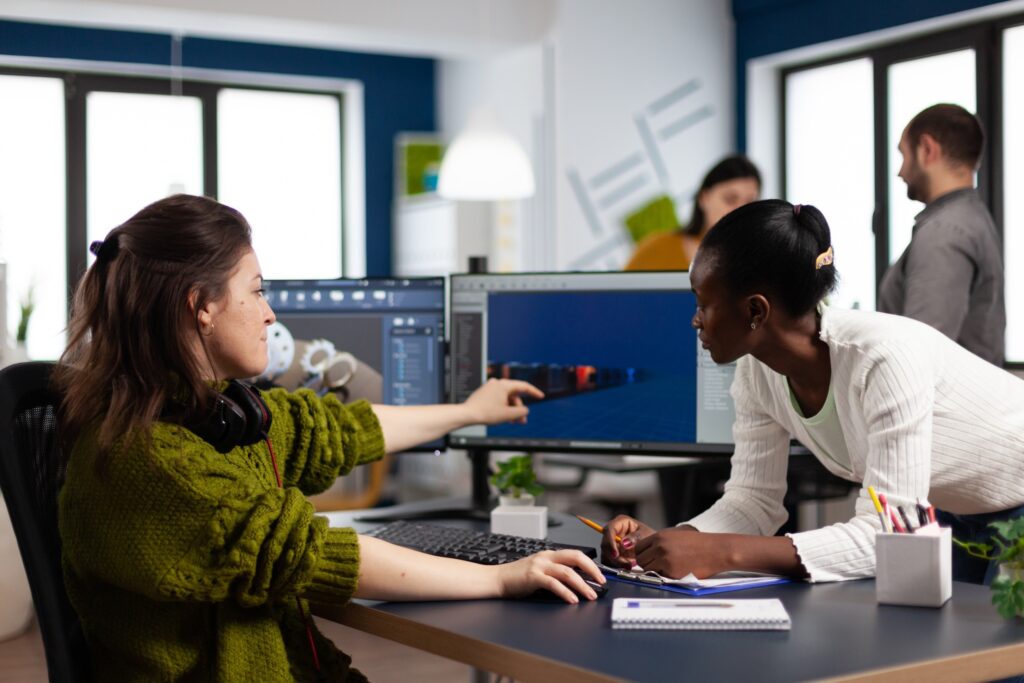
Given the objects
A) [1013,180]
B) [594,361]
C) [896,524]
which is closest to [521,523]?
[594,361]

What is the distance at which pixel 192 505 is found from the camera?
137 centimetres

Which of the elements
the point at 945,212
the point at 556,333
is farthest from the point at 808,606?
the point at 945,212

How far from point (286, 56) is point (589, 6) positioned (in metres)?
1.87

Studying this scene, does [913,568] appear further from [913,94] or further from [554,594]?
[913,94]

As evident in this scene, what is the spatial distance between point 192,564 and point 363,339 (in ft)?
3.67

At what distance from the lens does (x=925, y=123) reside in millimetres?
3275

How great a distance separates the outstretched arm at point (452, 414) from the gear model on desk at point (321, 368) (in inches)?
8.7

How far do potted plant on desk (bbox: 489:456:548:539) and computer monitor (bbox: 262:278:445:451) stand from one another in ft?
0.94

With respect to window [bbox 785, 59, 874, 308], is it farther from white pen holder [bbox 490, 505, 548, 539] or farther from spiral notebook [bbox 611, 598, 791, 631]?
spiral notebook [bbox 611, 598, 791, 631]

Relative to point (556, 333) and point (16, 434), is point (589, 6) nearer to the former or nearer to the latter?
point (556, 333)

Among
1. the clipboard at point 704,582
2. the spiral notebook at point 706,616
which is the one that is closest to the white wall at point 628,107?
the clipboard at point 704,582

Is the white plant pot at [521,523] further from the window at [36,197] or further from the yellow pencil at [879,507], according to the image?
the window at [36,197]

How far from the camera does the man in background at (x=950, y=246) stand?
3.17 metres

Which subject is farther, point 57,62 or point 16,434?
point 57,62
